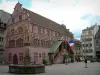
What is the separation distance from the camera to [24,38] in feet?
135

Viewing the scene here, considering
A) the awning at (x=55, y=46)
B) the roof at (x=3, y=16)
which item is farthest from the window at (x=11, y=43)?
the awning at (x=55, y=46)

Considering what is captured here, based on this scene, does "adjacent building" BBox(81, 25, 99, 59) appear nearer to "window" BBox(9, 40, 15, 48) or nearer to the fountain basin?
"window" BBox(9, 40, 15, 48)

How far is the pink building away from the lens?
1634 inches

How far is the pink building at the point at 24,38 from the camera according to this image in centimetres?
4150

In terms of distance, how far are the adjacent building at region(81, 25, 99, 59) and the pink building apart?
116 feet

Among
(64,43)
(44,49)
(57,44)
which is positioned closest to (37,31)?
(44,49)

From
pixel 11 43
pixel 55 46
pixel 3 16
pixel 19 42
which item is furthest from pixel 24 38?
pixel 3 16

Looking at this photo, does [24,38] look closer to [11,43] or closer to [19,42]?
[19,42]

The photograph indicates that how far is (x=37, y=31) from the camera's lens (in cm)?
4425

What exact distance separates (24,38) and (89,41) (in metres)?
46.7

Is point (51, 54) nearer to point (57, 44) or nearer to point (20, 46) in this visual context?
point (57, 44)

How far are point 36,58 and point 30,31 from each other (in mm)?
7337

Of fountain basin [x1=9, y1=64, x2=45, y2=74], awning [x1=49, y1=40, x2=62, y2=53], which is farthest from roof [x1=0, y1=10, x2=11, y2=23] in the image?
fountain basin [x1=9, y1=64, x2=45, y2=74]

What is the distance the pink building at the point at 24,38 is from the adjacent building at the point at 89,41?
3541 centimetres
